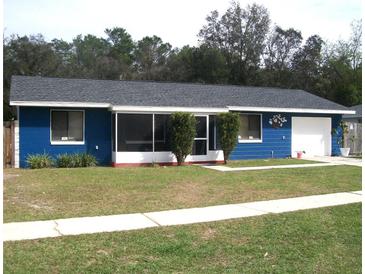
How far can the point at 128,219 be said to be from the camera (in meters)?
7.66

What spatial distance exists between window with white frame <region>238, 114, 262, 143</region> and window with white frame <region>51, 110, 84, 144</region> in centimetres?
711

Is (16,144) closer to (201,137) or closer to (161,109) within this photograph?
(161,109)

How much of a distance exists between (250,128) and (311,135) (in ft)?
12.0

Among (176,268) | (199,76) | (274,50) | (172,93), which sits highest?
(274,50)

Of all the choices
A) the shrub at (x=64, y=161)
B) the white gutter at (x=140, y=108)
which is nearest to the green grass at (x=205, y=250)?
the shrub at (x=64, y=161)

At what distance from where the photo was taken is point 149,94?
65.8 feet

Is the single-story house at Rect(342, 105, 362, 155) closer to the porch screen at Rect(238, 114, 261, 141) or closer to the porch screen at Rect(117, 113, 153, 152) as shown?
the porch screen at Rect(238, 114, 261, 141)

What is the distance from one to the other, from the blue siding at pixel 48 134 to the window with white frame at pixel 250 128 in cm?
612

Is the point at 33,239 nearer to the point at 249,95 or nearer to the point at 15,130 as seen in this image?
the point at 15,130

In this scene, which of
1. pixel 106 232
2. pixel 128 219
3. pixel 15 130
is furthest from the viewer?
pixel 15 130

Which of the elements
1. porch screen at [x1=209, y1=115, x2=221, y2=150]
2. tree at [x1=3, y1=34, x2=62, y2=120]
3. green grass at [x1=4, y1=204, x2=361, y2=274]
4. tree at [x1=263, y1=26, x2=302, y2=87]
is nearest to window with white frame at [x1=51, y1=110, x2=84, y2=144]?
porch screen at [x1=209, y1=115, x2=221, y2=150]

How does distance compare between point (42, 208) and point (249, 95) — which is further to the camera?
point (249, 95)

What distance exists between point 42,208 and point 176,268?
4.15m

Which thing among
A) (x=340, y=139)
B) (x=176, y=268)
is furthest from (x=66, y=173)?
(x=340, y=139)
